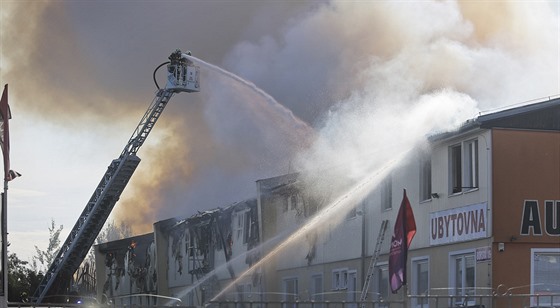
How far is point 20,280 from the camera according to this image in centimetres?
7138

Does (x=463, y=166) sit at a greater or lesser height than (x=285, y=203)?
greater

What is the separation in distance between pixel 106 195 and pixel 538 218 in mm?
26654

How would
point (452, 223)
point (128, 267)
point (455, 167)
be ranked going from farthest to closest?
point (128, 267), point (455, 167), point (452, 223)

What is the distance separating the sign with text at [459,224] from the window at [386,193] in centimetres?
328

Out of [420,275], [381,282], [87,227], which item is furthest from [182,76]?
[420,275]

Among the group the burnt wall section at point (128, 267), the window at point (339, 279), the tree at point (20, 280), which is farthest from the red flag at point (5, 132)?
the tree at point (20, 280)

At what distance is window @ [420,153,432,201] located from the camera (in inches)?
1325

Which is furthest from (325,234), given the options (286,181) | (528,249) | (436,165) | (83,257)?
(83,257)

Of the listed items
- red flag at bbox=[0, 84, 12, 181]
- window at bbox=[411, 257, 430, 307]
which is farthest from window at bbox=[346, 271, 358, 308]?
red flag at bbox=[0, 84, 12, 181]

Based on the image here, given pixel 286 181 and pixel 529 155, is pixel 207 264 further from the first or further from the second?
pixel 529 155

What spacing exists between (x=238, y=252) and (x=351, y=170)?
13056 millimetres

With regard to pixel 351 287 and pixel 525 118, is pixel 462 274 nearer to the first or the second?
pixel 525 118

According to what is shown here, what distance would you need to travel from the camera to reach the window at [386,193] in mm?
36278

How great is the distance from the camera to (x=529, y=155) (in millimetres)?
30609
